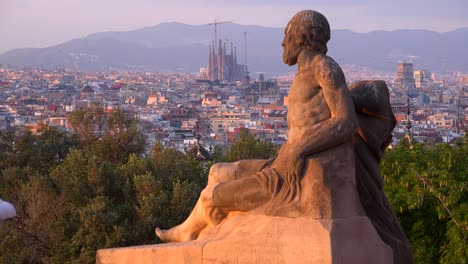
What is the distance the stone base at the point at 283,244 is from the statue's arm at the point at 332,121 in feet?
1.54

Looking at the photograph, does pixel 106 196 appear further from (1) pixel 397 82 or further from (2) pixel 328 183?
(1) pixel 397 82

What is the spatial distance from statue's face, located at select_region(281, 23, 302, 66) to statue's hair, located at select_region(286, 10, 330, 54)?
0.11ft

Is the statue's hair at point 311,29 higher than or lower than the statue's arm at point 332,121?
higher

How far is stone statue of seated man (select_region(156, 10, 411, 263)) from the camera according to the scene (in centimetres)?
593

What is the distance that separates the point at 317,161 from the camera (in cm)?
595

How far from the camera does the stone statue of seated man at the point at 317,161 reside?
593 cm

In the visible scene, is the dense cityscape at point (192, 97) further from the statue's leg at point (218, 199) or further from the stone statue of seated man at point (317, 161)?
the stone statue of seated man at point (317, 161)

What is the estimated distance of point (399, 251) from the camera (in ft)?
20.2

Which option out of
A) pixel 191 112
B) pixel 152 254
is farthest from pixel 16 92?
pixel 152 254

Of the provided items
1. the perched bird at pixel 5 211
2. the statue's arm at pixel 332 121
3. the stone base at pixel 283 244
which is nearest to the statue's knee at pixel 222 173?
the stone base at pixel 283 244

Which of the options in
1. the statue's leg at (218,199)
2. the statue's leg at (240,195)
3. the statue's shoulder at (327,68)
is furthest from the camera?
the statue's leg at (218,199)

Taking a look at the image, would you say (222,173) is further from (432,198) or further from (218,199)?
(432,198)

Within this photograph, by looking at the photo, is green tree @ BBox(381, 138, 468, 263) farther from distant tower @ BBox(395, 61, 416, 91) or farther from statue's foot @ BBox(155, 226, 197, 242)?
distant tower @ BBox(395, 61, 416, 91)

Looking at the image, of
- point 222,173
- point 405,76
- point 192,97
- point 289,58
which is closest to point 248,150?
point 222,173
